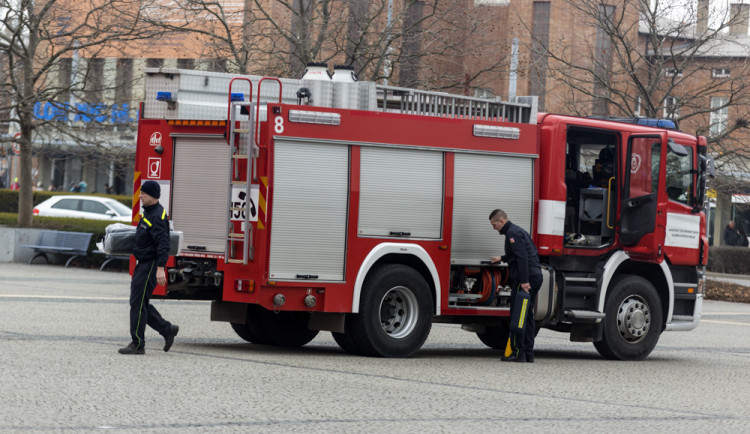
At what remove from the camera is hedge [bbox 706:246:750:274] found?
119 ft

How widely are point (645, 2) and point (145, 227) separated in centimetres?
1819

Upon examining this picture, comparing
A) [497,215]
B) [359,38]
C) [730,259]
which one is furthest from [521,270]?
[730,259]

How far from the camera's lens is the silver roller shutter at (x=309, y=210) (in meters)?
12.0

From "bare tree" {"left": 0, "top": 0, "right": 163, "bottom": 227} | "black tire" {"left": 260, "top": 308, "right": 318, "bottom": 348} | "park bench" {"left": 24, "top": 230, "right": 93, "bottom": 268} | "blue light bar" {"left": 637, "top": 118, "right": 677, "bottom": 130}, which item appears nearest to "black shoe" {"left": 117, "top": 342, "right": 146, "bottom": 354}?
"black tire" {"left": 260, "top": 308, "right": 318, "bottom": 348}

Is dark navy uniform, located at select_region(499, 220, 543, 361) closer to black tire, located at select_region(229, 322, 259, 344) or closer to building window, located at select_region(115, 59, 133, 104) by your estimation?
black tire, located at select_region(229, 322, 259, 344)

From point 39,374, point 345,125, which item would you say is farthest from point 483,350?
point 39,374

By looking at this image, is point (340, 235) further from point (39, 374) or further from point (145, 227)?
point (39, 374)

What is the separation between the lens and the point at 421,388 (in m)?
9.99

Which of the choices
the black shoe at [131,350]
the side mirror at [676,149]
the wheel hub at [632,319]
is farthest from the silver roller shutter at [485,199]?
the black shoe at [131,350]

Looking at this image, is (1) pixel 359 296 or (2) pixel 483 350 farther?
(2) pixel 483 350

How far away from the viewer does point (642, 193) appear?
14109mm

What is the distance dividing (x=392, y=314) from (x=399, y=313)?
77 millimetres

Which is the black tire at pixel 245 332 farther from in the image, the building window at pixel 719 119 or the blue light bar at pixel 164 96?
the building window at pixel 719 119

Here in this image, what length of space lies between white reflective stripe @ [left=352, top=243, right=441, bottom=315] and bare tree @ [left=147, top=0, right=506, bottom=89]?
969cm
